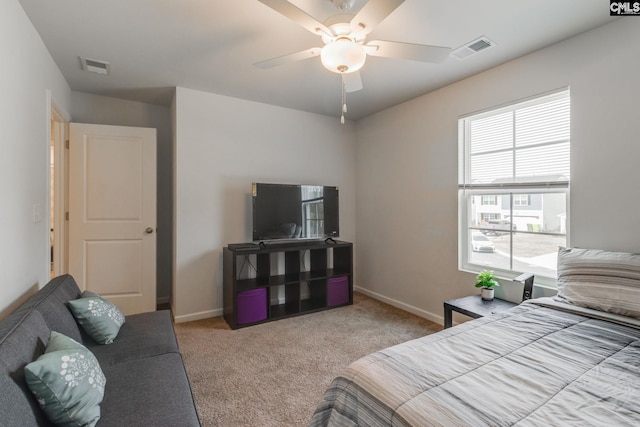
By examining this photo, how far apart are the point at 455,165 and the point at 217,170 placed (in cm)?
257

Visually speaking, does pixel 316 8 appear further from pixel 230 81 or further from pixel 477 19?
pixel 230 81

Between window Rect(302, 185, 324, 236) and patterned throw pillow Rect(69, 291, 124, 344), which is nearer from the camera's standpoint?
patterned throw pillow Rect(69, 291, 124, 344)

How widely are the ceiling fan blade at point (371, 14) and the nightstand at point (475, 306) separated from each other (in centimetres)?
212

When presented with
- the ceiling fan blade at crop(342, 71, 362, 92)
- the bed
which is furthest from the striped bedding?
the ceiling fan blade at crop(342, 71, 362, 92)

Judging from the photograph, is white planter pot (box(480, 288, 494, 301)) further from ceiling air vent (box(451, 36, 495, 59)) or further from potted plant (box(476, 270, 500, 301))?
ceiling air vent (box(451, 36, 495, 59))

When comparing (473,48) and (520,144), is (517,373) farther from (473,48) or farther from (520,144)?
(473,48)

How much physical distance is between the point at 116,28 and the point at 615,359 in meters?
3.44

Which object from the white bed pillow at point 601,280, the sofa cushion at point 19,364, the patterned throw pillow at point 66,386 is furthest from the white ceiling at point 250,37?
the patterned throw pillow at point 66,386

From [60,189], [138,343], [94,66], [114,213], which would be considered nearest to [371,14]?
[138,343]

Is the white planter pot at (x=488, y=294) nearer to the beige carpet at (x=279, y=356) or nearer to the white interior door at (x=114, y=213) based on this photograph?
the beige carpet at (x=279, y=356)

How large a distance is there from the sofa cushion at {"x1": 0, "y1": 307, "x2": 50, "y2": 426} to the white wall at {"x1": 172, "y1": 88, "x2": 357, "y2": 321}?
199 cm

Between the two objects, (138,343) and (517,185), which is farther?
(517,185)

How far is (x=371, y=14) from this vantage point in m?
1.48

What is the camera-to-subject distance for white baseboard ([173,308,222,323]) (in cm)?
322
